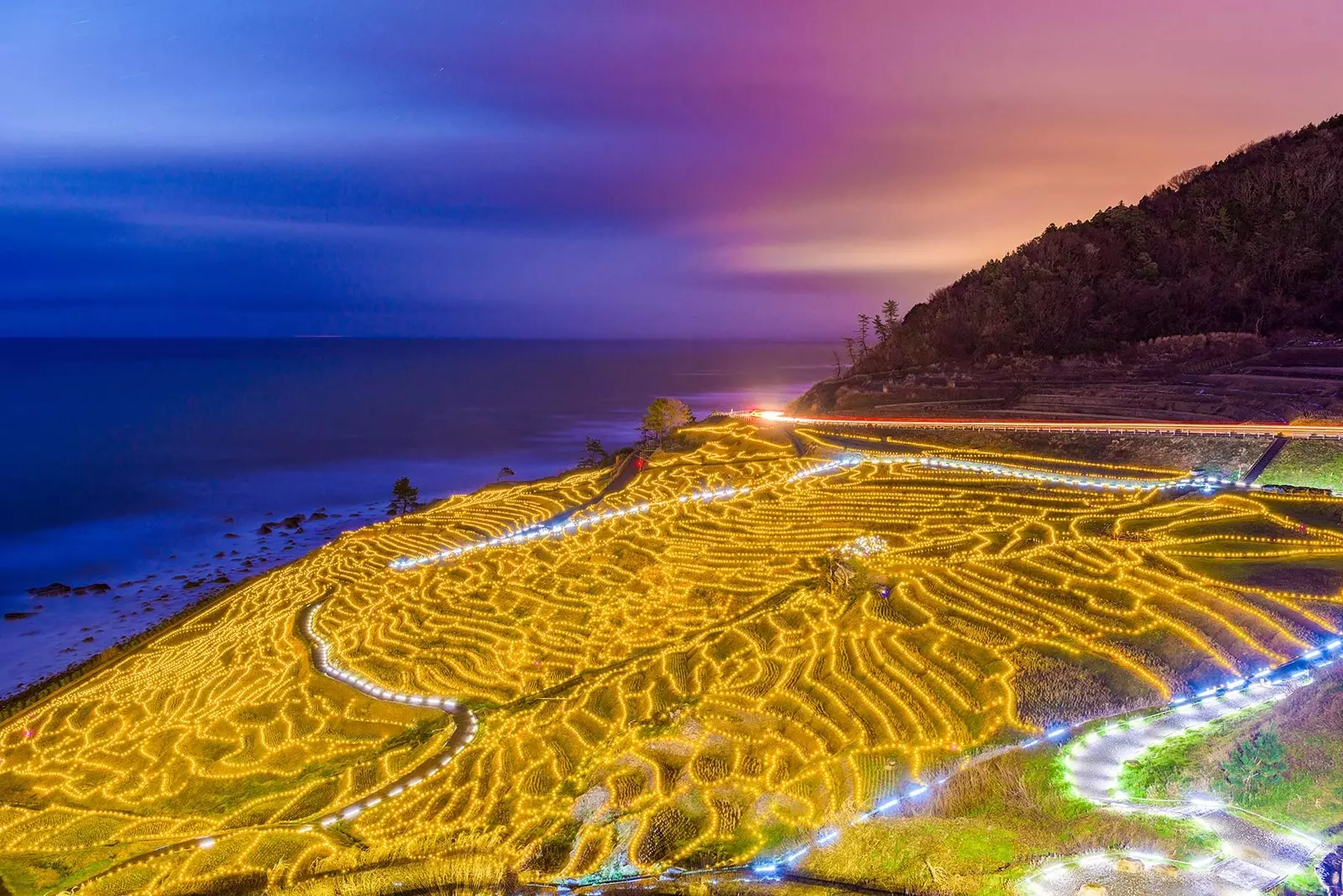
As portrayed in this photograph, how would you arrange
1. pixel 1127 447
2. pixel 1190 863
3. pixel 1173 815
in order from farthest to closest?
pixel 1127 447 → pixel 1173 815 → pixel 1190 863

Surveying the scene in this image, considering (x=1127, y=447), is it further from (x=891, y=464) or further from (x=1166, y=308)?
(x=1166, y=308)

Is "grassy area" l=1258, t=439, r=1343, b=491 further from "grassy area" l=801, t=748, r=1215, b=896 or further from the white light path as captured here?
"grassy area" l=801, t=748, r=1215, b=896

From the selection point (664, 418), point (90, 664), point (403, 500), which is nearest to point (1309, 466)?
point (664, 418)

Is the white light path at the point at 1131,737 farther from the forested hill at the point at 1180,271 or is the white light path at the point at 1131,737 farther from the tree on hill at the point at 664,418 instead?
the tree on hill at the point at 664,418

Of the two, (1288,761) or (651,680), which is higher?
(1288,761)

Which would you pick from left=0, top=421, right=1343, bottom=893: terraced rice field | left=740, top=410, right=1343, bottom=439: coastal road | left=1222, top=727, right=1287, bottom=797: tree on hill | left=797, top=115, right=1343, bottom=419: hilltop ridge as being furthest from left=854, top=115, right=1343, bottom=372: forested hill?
left=1222, top=727, right=1287, bottom=797: tree on hill

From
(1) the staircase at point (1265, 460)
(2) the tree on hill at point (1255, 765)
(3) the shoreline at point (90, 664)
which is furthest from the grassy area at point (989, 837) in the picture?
(3) the shoreline at point (90, 664)
